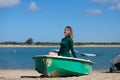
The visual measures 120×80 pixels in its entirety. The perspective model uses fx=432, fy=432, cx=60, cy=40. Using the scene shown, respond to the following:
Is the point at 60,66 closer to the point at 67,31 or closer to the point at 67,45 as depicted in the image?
the point at 67,45

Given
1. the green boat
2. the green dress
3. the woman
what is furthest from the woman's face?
the green boat

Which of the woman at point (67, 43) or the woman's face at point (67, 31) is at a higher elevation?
the woman's face at point (67, 31)

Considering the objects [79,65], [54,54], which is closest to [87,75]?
[79,65]

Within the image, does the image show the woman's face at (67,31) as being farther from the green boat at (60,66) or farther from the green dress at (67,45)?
the green boat at (60,66)

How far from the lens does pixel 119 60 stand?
57.7 ft

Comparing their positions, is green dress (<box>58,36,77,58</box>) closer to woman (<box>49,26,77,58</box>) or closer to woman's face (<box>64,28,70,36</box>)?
woman (<box>49,26,77,58</box>)

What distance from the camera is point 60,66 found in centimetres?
1514

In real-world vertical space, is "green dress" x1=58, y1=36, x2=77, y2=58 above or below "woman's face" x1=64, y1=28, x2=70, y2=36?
below

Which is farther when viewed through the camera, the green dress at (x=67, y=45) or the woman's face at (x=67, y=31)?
the green dress at (x=67, y=45)

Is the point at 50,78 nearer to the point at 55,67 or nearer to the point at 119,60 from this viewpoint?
the point at 55,67

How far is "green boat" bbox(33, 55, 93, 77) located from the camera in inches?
590

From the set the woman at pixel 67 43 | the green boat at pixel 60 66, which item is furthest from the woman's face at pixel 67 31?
the green boat at pixel 60 66

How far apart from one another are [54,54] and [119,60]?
3.61 m

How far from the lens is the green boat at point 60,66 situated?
1499 centimetres
